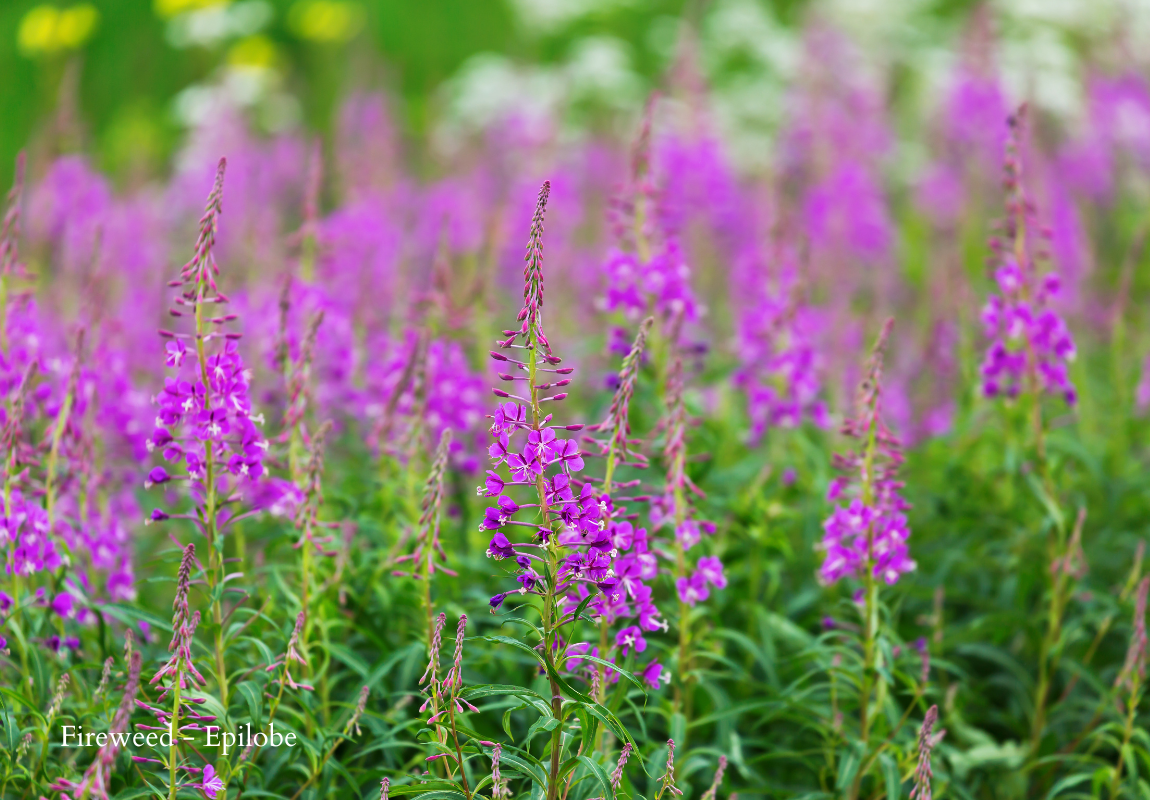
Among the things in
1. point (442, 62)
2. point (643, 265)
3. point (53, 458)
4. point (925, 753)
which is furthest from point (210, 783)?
point (442, 62)

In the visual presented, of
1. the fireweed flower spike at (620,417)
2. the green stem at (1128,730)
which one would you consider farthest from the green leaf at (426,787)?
the green stem at (1128,730)

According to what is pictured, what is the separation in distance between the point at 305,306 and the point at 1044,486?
143 inches

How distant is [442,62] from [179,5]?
3.78 metres

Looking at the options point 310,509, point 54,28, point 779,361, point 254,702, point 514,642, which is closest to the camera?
point 514,642

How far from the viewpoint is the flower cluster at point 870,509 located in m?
3.69

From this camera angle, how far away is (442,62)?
15.6 m

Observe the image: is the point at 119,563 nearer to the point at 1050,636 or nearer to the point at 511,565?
the point at 511,565

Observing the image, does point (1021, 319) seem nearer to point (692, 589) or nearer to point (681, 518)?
point (681, 518)

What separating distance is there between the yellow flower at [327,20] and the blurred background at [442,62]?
0.10 feet

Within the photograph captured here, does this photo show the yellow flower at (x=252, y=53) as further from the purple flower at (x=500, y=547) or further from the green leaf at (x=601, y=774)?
the green leaf at (x=601, y=774)

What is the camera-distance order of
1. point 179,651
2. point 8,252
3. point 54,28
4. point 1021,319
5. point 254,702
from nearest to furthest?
point 179,651, point 254,702, point 8,252, point 1021,319, point 54,28

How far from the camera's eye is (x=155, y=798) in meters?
Result: 3.28

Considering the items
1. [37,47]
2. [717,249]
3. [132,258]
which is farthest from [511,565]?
[37,47]

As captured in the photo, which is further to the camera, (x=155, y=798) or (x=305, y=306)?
(x=305, y=306)
